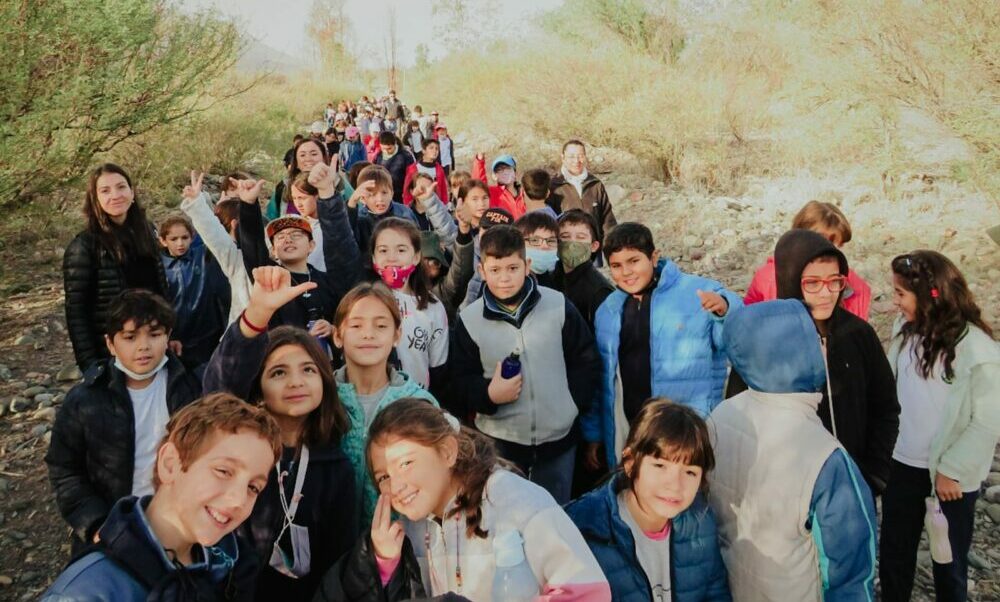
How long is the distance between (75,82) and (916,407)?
7175mm

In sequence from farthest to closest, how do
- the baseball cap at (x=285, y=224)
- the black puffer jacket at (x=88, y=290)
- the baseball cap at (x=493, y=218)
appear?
the baseball cap at (x=493, y=218), the baseball cap at (x=285, y=224), the black puffer jacket at (x=88, y=290)

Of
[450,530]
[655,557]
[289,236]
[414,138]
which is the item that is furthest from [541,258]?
[414,138]

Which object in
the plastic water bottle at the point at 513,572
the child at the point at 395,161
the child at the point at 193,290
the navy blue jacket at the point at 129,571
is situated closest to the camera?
the navy blue jacket at the point at 129,571

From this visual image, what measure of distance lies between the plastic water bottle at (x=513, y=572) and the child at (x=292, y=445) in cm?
70

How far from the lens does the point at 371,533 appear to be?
1833 millimetres

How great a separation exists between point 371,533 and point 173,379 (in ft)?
4.56

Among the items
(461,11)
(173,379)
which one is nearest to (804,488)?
(173,379)

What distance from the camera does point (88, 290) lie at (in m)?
3.52

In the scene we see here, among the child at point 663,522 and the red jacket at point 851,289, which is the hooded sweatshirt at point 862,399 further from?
the child at point 663,522

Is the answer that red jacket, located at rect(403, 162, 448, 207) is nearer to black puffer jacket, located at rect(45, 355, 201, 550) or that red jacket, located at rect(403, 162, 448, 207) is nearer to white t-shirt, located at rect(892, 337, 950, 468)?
black puffer jacket, located at rect(45, 355, 201, 550)

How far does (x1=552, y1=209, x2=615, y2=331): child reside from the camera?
3.71 meters

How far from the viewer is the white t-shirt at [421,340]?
322cm

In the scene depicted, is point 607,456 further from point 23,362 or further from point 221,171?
point 221,171

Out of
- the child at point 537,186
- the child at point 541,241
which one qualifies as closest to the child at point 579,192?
the child at point 537,186
